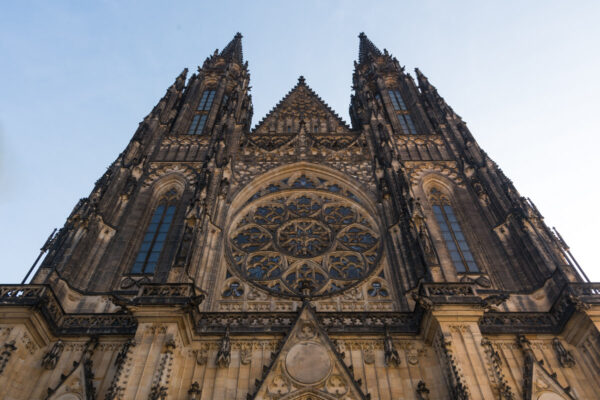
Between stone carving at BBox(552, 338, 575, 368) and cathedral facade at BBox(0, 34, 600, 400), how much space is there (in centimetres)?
3

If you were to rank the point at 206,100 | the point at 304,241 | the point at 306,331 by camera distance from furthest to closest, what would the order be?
the point at 206,100 < the point at 304,241 < the point at 306,331

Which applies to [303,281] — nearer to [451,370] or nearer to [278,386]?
[278,386]

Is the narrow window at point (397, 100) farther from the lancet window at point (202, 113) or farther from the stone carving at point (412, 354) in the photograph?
the stone carving at point (412, 354)

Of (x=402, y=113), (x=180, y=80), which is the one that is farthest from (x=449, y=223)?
(x=180, y=80)

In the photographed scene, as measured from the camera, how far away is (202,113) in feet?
74.8

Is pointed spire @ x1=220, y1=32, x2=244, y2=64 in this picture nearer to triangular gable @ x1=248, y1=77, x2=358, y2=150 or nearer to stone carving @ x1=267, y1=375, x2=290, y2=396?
triangular gable @ x1=248, y1=77, x2=358, y2=150

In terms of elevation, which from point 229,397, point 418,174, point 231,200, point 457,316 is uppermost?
point 418,174

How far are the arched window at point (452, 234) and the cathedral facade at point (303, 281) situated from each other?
2.4 inches

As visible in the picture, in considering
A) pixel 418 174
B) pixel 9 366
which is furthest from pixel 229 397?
pixel 418 174

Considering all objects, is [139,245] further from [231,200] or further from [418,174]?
[418,174]

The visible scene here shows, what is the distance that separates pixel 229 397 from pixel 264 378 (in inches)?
34.3

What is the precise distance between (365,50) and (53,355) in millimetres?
25378

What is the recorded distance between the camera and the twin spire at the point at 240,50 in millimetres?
28922

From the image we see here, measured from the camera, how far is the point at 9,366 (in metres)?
10.2
